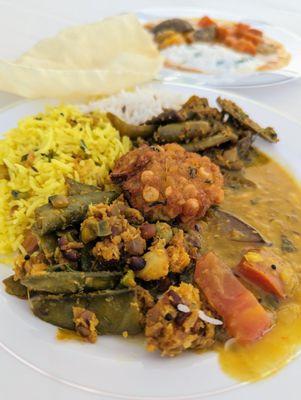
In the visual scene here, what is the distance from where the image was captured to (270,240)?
348 centimetres

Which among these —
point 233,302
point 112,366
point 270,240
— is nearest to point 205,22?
point 270,240

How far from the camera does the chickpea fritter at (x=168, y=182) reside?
11.2ft

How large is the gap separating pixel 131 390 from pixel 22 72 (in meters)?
2.96

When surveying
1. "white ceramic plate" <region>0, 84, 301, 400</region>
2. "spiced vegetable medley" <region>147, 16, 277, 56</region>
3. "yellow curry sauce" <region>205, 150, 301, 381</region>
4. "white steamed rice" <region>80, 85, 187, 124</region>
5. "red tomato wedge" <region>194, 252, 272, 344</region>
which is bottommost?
"yellow curry sauce" <region>205, 150, 301, 381</region>

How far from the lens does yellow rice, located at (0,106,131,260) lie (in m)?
3.43

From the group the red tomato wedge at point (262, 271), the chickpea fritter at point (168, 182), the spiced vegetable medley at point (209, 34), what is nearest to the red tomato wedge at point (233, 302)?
the red tomato wedge at point (262, 271)

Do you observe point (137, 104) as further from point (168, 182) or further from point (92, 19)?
point (92, 19)

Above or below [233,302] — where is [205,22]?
above

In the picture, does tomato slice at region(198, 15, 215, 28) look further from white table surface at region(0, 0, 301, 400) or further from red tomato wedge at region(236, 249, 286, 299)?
red tomato wedge at region(236, 249, 286, 299)

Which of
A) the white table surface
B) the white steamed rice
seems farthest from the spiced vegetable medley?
the white steamed rice

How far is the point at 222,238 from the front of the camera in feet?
11.3

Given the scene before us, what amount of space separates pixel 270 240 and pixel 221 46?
3.61 metres

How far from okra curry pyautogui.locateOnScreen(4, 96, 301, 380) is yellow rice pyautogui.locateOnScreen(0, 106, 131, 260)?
14 centimetres

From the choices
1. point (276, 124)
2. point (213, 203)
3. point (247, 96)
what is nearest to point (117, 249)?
point (213, 203)
